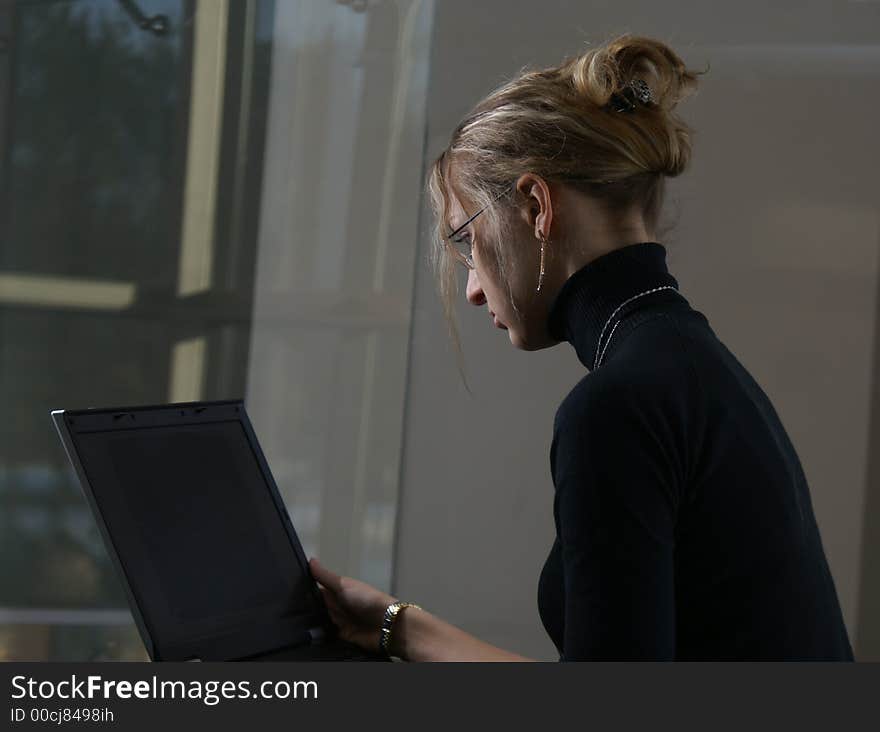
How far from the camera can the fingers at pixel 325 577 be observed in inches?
42.0

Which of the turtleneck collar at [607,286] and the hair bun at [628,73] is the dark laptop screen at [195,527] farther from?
Answer: the hair bun at [628,73]

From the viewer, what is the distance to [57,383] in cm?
190

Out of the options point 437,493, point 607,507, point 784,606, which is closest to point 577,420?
point 607,507

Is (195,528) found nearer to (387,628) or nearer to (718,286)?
(387,628)

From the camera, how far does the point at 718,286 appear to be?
2.08 meters

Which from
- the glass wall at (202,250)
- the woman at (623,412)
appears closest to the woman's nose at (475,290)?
the woman at (623,412)

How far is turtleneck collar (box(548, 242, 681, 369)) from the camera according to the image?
956mm

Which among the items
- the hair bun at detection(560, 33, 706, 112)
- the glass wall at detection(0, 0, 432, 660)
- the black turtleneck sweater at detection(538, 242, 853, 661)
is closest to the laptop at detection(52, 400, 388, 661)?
the black turtleneck sweater at detection(538, 242, 853, 661)

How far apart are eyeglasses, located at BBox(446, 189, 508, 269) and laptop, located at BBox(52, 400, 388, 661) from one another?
9.9 inches

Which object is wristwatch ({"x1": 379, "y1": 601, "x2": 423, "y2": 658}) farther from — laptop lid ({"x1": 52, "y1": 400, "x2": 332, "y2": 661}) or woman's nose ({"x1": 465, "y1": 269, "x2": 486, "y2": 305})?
woman's nose ({"x1": 465, "y1": 269, "x2": 486, "y2": 305})

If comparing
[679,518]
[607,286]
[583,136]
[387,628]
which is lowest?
[387,628]

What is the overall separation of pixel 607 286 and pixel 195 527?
40 cm

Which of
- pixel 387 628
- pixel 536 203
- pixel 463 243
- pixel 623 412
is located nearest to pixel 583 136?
pixel 536 203
